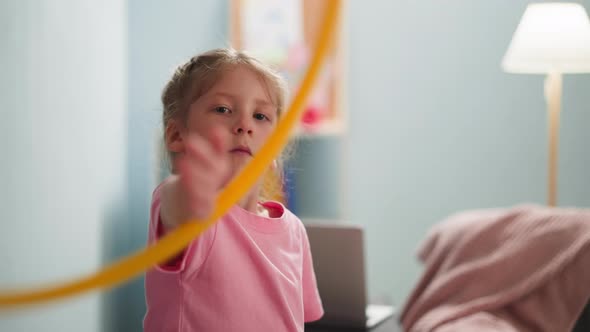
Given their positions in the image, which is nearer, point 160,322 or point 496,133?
point 160,322

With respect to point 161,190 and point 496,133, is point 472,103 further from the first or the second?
point 161,190

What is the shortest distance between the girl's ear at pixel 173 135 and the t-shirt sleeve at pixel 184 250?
129mm

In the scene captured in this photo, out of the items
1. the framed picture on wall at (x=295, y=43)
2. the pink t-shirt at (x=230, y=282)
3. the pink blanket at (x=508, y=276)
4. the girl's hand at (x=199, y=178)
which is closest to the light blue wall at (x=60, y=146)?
the pink t-shirt at (x=230, y=282)

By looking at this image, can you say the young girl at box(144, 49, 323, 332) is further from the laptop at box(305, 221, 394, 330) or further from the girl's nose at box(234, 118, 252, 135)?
the laptop at box(305, 221, 394, 330)

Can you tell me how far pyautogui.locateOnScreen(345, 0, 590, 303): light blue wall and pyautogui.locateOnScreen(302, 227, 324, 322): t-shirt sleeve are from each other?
1.63 metres

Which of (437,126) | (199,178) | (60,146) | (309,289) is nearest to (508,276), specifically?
(309,289)

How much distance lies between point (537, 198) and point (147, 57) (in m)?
1.43

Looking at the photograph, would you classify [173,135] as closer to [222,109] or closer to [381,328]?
[222,109]

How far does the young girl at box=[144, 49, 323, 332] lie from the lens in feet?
3.27

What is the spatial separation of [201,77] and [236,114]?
8 cm

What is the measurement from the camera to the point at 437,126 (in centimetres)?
295

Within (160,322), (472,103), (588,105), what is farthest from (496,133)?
(160,322)

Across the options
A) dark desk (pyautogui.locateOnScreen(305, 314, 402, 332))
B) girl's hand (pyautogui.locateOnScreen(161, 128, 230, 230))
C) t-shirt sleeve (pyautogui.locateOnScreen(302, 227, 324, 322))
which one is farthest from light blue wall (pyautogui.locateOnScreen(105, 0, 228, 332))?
girl's hand (pyautogui.locateOnScreen(161, 128, 230, 230))

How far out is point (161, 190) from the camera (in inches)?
35.4
